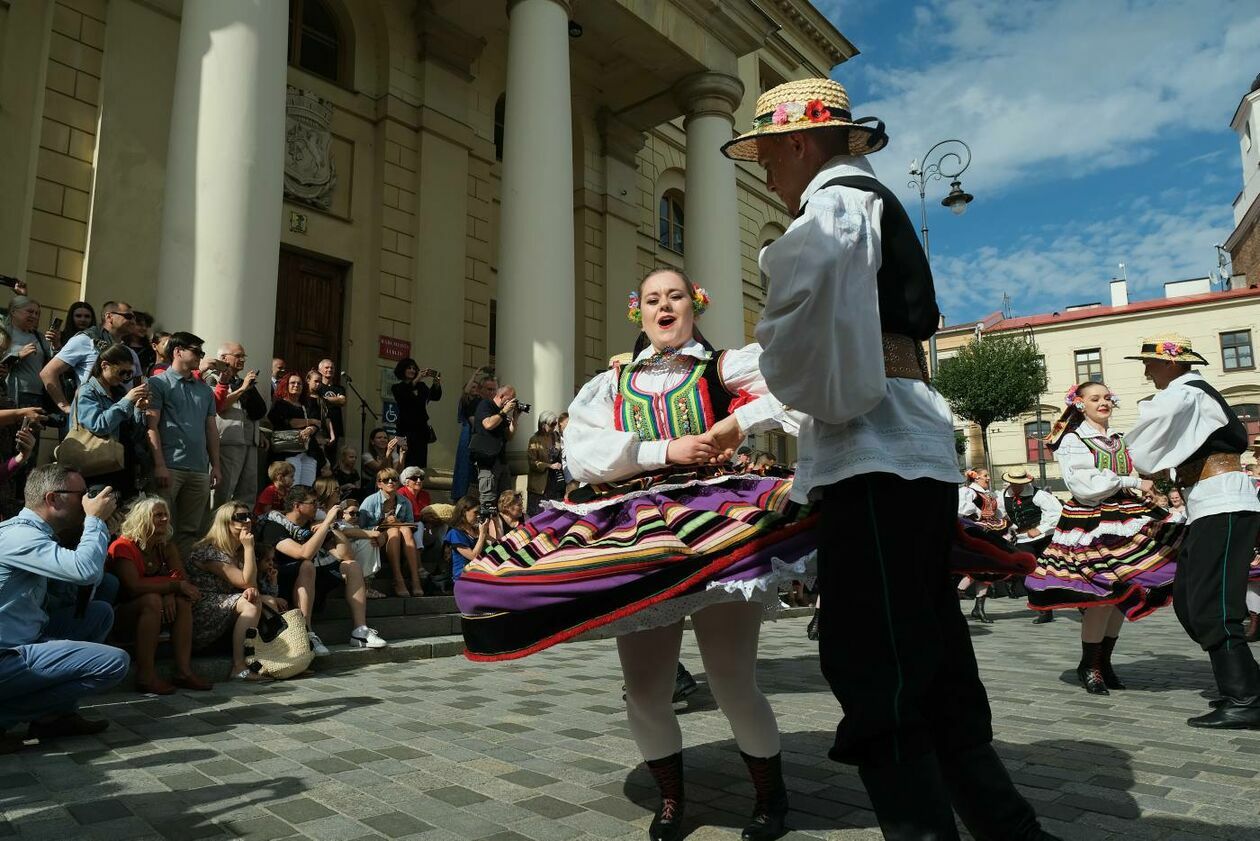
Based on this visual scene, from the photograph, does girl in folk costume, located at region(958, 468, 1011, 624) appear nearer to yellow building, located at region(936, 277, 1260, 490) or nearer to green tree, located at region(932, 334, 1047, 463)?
green tree, located at region(932, 334, 1047, 463)

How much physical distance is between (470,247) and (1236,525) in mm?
12773

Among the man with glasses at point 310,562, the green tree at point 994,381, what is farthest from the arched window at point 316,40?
the green tree at point 994,381

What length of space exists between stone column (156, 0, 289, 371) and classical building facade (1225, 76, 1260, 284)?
50.1 metres

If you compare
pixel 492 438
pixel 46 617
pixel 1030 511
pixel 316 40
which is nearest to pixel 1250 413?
pixel 1030 511

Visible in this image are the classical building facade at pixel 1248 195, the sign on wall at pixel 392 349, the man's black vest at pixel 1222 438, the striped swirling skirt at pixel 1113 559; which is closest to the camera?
the man's black vest at pixel 1222 438

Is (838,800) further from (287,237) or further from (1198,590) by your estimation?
(287,237)

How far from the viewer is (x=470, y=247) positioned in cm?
1528

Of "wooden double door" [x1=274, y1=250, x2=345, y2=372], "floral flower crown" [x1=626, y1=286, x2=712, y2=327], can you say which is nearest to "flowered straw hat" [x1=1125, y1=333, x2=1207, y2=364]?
"floral flower crown" [x1=626, y1=286, x2=712, y2=327]

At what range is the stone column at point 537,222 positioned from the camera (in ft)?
40.3

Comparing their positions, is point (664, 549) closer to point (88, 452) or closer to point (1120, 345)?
point (88, 452)

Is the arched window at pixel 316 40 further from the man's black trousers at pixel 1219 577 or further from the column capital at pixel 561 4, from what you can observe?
the man's black trousers at pixel 1219 577

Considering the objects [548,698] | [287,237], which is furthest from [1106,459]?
[287,237]

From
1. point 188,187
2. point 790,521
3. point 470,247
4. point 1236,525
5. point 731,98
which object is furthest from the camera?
point 731,98

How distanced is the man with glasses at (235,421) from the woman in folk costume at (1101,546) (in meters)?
7.21
